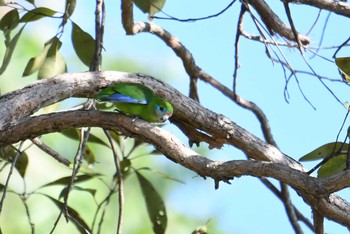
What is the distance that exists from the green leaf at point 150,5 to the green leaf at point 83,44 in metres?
0.27

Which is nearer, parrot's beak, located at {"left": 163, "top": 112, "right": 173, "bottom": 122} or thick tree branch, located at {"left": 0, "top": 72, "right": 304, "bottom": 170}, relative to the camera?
thick tree branch, located at {"left": 0, "top": 72, "right": 304, "bottom": 170}

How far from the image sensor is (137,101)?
9.45ft

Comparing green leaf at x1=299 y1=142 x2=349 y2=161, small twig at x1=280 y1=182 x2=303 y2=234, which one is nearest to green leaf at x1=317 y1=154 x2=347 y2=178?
green leaf at x1=299 y1=142 x2=349 y2=161

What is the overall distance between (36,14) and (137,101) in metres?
0.85

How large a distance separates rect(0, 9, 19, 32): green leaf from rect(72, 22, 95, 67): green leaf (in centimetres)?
26

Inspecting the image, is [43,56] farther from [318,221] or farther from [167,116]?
[318,221]

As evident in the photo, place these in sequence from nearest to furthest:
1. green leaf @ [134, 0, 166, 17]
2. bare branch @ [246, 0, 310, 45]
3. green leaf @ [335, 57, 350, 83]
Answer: green leaf @ [335, 57, 350, 83] → bare branch @ [246, 0, 310, 45] → green leaf @ [134, 0, 166, 17]

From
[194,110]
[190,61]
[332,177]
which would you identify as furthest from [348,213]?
[190,61]

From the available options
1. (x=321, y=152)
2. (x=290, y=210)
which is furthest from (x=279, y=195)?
(x=321, y=152)

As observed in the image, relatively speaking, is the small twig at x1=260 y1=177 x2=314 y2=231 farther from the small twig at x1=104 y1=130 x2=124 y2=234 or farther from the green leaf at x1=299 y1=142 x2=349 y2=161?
the green leaf at x1=299 y1=142 x2=349 y2=161

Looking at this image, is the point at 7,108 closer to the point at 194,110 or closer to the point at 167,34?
the point at 194,110

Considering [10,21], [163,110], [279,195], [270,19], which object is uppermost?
A: [10,21]

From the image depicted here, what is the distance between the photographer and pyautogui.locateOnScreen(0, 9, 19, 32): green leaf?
353 centimetres

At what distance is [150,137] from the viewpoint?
274cm
